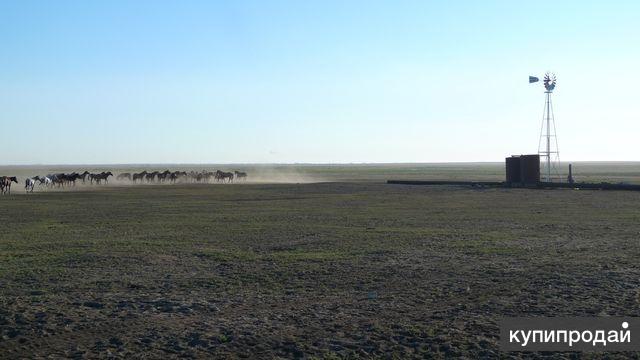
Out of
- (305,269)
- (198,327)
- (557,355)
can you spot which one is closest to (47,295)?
(198,327)

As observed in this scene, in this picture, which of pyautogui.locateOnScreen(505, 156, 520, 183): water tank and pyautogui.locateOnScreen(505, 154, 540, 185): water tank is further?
pyautogui.locateOnScreen(505, 156, 520, 183): water tank

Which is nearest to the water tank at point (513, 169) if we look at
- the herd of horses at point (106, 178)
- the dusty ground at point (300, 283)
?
the dusty ground at point (300, 283)

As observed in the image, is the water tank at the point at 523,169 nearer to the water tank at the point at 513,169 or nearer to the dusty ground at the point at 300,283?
the water tank at the point at 513,169

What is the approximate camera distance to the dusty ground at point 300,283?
28.5 ft

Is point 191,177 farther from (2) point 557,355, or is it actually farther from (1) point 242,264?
(2) point 557,355

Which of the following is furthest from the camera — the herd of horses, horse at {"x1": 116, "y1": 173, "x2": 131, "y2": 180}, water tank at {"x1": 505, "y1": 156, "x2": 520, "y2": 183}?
horse at {"x1": 116, "y1": 173, "x2": 131, "y2": 180}

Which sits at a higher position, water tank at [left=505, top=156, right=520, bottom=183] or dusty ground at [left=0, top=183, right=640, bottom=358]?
water tank at [left=505, top=156, right=520, bottom=183]

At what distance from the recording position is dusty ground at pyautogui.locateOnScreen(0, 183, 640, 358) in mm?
8688

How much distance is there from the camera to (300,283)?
12.4m

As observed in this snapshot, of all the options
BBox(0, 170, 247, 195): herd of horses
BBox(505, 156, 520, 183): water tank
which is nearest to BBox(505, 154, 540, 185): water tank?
BBox(505, 156, 520, 183): water tank

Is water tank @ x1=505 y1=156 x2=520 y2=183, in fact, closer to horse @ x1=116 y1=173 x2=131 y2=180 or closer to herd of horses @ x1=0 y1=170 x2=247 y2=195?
herd of horses @ x1=0 y1=170 x2=247 y2=195

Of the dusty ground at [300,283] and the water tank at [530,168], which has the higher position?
the water tank at [530,168]

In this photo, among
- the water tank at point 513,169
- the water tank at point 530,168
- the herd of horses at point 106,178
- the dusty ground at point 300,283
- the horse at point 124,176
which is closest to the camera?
the dusty ground at point 300,283

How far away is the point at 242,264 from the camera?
48.1 ft
